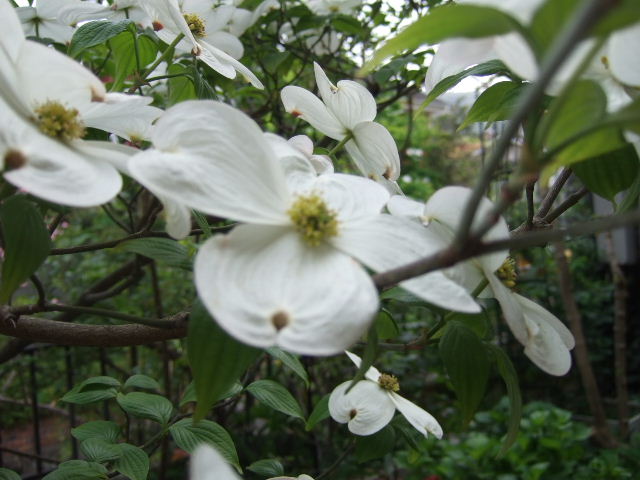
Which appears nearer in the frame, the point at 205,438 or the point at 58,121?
the point at 58,121

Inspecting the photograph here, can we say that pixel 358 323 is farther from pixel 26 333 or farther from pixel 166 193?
pixel 26 333

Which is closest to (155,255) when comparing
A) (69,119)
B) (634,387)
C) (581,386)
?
(69,119)

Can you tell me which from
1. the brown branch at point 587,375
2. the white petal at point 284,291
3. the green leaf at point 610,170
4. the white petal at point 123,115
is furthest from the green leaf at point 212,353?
the brown branch at point 587,375

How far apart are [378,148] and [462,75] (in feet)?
0.32

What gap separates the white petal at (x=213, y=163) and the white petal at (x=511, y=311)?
5.3 inches

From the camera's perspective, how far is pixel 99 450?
62 centimetres

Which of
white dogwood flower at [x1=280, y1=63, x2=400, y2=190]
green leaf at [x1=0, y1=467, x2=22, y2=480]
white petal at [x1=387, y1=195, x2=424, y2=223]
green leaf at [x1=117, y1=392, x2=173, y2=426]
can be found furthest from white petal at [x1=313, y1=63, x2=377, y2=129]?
green leaf at [x1=0, y1=467, x2=22, y2=480]

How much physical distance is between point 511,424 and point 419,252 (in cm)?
18

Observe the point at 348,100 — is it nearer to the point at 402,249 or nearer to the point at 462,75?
A: the point at 462,75

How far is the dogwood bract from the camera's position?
28 cm

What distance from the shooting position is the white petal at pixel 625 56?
1.01ft

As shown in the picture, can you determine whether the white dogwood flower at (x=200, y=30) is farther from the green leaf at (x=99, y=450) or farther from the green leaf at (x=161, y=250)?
the green leaf at (x=99, y=450)

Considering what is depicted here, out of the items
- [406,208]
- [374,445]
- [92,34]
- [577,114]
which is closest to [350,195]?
[406,208]

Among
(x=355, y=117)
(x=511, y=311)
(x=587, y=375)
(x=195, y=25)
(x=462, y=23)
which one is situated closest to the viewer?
(x=462, y=23)
